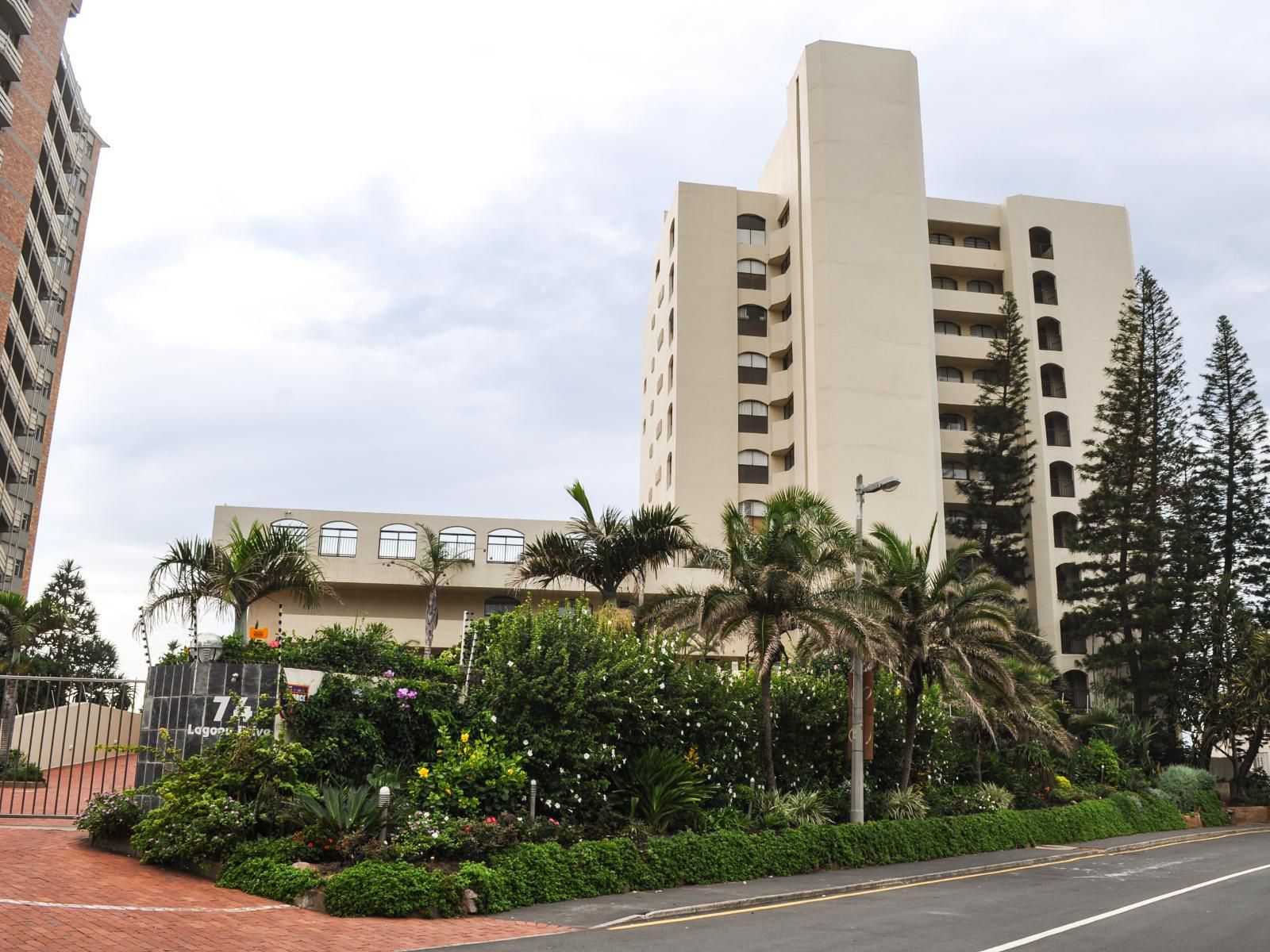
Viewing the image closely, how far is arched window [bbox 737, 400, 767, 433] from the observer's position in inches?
1965

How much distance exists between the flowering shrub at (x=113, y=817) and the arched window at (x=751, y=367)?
39702 millimetres

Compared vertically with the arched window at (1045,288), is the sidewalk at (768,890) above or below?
below

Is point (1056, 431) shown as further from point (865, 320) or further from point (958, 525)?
point (865, 320)

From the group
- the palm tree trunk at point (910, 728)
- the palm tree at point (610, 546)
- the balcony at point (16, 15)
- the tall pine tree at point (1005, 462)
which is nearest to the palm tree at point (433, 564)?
the palm tree at point (610, 546)

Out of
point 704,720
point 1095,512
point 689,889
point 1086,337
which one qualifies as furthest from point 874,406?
point 689,889

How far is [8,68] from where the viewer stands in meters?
40.2

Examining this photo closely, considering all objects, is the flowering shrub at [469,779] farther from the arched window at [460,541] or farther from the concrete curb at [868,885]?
the arched window at [460,541]

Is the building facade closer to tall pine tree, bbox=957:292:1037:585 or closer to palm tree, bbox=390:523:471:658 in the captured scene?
palm tree, bbox=390:523:471:658

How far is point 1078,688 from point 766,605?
35203 millimetres

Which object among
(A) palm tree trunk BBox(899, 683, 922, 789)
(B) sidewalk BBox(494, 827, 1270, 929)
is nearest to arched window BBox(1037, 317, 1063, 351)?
(B) sidewalk BBox(494, 827, 1270, 929)

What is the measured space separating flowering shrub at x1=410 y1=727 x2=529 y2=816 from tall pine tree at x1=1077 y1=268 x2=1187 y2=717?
34604 mm

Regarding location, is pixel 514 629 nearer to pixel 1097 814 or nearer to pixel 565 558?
pixel 565 558

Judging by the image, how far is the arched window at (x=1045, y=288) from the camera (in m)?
53.2

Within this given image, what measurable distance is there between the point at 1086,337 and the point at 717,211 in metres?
19.6
